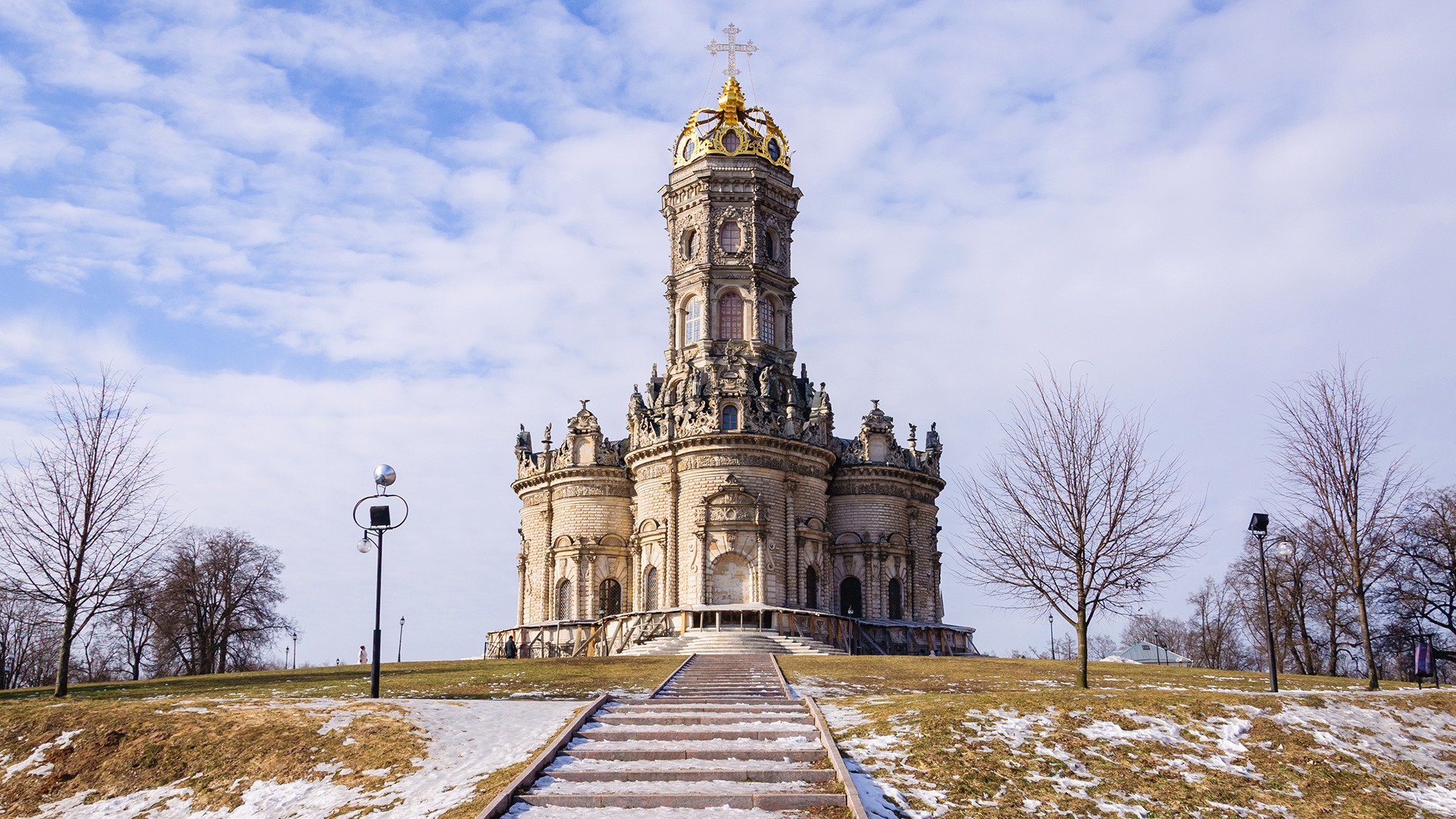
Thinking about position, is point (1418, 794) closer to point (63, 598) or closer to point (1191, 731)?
point (1191, 731)

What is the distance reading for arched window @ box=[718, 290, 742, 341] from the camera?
2379 inches

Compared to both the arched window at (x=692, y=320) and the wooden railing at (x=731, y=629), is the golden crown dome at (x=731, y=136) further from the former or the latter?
the wooden railing at (x=731, y=629)

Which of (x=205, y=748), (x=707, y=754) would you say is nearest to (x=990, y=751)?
(x=707, y=754)

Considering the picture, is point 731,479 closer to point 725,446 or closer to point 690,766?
point 725,446

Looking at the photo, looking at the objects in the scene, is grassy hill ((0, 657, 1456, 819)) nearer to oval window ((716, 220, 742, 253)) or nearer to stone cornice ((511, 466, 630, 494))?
stone cornice ((511, 466, 630, 494))

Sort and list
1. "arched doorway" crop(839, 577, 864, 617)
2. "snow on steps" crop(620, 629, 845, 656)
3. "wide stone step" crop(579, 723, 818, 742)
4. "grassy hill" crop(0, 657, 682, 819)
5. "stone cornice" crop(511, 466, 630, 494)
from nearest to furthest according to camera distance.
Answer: "grassy hill" crop(0, 657, 682, 819), "wide stone step" crop(579, 723, 818, 742), "snow on steps" crop(620, 629, 845, 656), "arched doorway" crop(839, 577, 864, 617), "stone cornice" crop(511, 466, 630, 494)

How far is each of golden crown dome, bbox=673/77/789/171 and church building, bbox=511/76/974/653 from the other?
110mm

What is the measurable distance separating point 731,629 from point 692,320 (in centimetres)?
2000

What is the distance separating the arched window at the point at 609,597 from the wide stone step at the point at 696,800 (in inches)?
1672

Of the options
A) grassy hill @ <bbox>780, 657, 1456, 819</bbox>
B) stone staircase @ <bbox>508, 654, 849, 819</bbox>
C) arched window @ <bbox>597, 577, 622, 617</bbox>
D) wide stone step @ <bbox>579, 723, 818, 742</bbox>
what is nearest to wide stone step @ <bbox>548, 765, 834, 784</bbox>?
stone staircase @ <bbox>508, 654, 849, 819</bbox>

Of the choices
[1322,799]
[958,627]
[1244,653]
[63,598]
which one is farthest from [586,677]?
[1244,653]

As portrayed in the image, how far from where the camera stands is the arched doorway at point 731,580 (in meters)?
51.4

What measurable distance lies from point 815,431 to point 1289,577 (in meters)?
22.4

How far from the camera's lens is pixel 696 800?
1437cm
